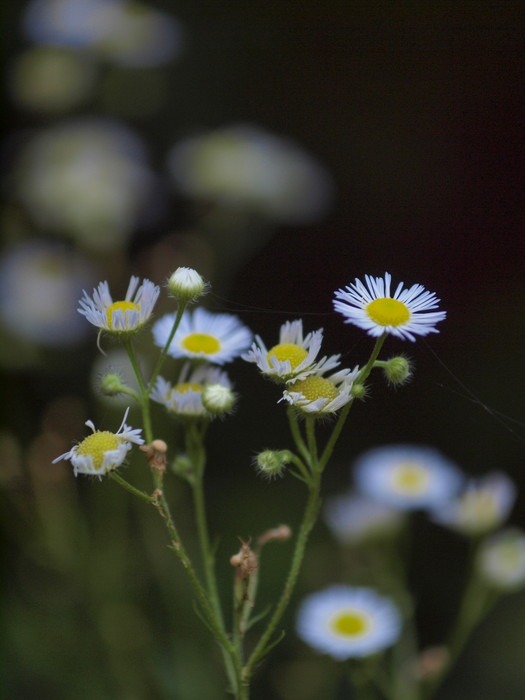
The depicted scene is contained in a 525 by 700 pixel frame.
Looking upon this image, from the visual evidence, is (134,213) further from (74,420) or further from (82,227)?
(74,420)

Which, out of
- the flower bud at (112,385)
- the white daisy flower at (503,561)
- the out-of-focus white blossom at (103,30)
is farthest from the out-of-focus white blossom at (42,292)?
the flower bud at (112,385)

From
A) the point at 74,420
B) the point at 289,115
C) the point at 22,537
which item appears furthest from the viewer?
the point at 289,115

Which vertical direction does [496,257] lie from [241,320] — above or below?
above

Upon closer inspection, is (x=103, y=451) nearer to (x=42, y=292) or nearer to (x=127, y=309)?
(x=127, y=309)

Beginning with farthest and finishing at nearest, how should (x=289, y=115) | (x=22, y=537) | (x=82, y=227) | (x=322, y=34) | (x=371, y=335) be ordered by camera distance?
(x=289, y=115) → (x=322, y=34) → (x=82, y=227) → (x=22, y=537) → (x=371, y=335)

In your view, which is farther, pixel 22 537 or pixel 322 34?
pixel 322 34

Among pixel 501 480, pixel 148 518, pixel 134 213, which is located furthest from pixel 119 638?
pixel 134 213

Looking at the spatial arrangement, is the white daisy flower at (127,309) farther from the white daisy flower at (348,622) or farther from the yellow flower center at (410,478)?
the yellow flower center at (410,478)
